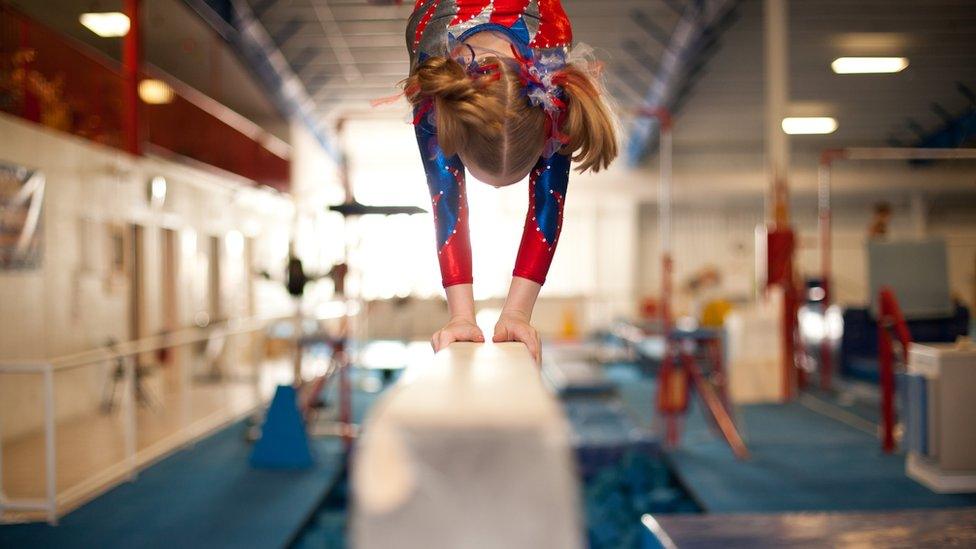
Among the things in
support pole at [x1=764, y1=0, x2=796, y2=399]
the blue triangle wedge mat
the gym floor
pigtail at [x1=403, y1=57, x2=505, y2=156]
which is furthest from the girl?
support pole at [x1=764, y1=0, x2=796, y2=399]

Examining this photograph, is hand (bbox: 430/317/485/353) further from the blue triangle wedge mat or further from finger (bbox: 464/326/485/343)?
the blue triangle wedge mat

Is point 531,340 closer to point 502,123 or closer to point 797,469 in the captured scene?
point 502,123

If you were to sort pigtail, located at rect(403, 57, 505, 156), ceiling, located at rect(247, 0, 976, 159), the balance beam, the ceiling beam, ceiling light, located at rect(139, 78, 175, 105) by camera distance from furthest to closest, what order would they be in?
1. the ceiling beam
2. ceiling light, located at rect(139, 78, 175, 105)
3. ceiling, located at rect(247, 0, 976, 159)
4. pigtail, located at rect(403, 57, 505, 156)
5. the balance beam

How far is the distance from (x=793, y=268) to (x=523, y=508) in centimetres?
748

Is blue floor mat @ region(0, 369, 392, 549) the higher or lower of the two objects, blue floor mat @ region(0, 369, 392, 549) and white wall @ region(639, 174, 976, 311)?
the lower

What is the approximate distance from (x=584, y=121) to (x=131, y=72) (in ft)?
22.5

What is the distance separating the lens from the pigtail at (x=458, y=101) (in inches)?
44.1

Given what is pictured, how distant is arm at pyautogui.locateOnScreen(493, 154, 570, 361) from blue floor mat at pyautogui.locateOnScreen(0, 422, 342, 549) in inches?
107

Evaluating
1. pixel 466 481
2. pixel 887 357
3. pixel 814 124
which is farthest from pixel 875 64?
pixel 466 481

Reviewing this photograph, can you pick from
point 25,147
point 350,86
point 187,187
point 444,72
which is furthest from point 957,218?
point 444,72

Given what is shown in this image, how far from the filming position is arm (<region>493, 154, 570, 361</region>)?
1.29m

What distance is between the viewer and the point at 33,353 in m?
5.76

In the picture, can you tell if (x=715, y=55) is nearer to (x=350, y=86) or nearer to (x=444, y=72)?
(x=350, y=86)

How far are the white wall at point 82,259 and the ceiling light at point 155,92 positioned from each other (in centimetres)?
63
